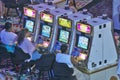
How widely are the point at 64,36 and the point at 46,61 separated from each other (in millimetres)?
1082

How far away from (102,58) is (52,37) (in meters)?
1.36

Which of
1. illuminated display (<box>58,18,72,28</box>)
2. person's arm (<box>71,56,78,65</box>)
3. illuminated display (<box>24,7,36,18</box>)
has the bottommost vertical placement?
person's arm (<box>71,56,78,65</box>)

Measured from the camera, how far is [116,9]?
11266 millimetres

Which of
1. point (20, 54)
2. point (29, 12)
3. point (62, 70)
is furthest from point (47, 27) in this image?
point (62, 70)

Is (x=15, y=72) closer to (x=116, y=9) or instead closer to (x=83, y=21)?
(x=83, y=21)

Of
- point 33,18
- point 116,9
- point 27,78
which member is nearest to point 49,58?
point 27,78

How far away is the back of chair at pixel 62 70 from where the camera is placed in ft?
27.2

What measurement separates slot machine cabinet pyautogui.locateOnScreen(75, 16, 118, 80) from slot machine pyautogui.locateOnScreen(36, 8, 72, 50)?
830 mm

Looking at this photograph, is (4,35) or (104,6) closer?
(4,35)

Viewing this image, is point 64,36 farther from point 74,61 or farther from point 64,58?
point 64,58

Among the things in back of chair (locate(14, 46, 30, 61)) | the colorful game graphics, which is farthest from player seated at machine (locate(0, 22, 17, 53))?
the colorful game graphics

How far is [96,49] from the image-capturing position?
8750 mm

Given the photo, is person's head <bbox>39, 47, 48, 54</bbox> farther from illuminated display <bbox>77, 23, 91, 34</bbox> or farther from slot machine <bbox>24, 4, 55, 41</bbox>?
illuminated display <bbox>77, 23, 91, 34</bbox>

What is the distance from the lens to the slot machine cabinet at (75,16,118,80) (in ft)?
28.5
